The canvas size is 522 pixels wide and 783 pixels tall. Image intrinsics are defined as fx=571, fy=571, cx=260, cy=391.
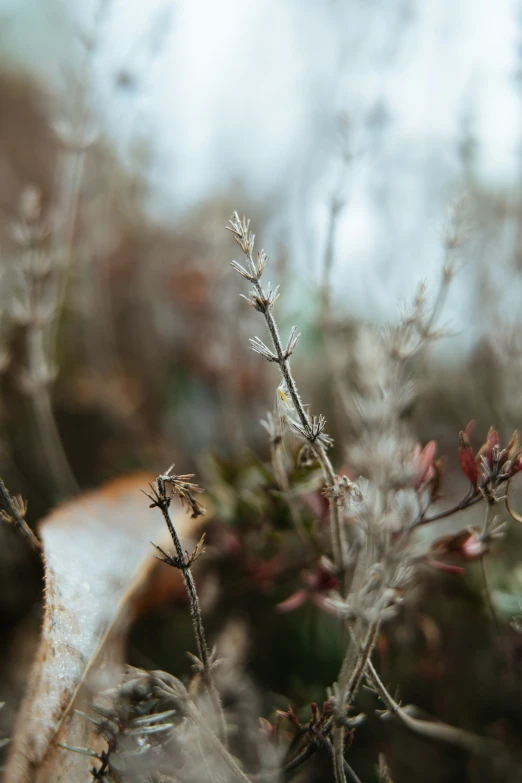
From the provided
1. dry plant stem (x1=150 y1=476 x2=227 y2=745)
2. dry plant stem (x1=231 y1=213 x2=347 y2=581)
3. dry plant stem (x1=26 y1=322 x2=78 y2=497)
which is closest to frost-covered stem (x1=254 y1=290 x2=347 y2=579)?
dry plant stem (x1=231 y1=213 x2=347 y2=581)

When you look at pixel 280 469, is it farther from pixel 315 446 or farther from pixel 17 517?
pixel 17 517

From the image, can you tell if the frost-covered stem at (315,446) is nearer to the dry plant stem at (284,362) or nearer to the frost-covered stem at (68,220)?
the dry plant stem at (284,362)

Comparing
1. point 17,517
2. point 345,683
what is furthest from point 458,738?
point 17,517

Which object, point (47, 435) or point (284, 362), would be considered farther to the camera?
point (47, 435)

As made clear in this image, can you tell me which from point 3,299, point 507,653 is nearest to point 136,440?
point 3,299

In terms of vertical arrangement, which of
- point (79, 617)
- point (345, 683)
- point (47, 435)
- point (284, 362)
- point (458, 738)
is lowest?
point (458, 738)

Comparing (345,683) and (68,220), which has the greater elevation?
(68,220)

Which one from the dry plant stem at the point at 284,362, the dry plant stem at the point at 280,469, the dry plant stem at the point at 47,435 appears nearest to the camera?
the dry plant stem at the point at 284,362

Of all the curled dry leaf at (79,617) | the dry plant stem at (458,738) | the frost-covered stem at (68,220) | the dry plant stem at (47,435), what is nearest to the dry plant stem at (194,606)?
the curled dry leaf at (79,617)

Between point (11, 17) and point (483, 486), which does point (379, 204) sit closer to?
point (483, 486)

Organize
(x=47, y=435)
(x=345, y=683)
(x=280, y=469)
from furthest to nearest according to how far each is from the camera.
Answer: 1. (x=47, y=435)
2. (x=280, y=469)
3. (x=345, y=683)
